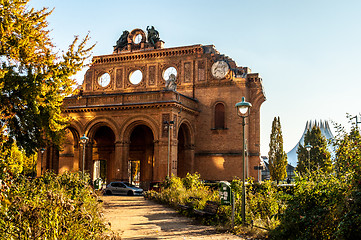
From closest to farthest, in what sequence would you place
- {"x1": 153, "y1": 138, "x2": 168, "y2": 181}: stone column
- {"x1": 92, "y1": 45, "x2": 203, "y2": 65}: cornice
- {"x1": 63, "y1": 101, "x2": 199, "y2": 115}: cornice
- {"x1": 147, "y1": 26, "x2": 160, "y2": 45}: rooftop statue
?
{"x1": 153, "y1": 138, "x2": 168, "y2": 181}: stone column, {"x1": 63, "y1": 101, "x2": 199, "y2": 115}: cornice, {"x1": 92, "y1": 45, "x2": 203, "y2": 65}: cornice, {"x1": 147, "y1": 26, "x2": 160, "y2": 45}: rooftop statue

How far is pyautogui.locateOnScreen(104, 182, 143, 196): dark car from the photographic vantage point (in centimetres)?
3121

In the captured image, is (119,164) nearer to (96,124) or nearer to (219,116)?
(96,124)

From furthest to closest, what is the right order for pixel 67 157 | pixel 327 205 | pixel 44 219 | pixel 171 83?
pixel 67 157, pixel 171 83, pixel 327 205, pixel 44 219

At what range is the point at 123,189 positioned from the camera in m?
31.5

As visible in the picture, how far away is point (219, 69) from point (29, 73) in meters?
24.1

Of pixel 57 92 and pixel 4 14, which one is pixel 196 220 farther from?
pixel 4 14

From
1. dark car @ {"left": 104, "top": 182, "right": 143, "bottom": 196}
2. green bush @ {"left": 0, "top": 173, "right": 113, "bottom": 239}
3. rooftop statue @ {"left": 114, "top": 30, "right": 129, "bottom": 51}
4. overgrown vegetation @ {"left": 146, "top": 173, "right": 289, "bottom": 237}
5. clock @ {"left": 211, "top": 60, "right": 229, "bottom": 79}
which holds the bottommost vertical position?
dark car @ {"left": 104, "top": 182, "right": 143, "bottom": 196}

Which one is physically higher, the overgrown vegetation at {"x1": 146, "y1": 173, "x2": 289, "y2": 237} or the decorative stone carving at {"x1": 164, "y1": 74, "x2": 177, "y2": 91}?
the decorative stone carving at {"x1": 164, "y1": 74, "x2": 177, "y2": 91}

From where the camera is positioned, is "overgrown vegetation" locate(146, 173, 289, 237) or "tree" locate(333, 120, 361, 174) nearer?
"tree" locate(333, 120, 361, 174)

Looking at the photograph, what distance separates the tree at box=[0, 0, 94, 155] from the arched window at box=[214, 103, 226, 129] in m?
21.7

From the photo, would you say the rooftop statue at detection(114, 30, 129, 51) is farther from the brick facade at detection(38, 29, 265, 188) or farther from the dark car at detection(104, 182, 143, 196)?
the dark car at detection(104, 182, 143, 196)

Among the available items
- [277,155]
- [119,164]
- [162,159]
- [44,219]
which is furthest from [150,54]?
[44,219]

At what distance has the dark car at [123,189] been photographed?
1229 inches

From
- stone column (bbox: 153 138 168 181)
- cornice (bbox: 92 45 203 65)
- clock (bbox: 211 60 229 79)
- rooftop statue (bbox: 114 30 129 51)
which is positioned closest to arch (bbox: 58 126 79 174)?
cornice (bbox: 92 45 203 65)
